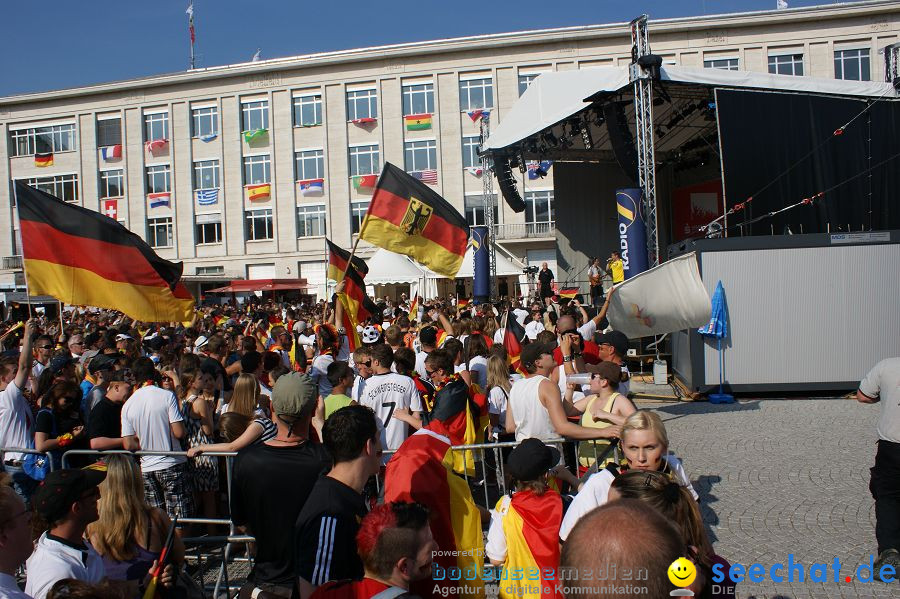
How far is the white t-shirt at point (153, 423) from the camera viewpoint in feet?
17.5

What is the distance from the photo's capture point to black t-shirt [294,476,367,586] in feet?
8.65

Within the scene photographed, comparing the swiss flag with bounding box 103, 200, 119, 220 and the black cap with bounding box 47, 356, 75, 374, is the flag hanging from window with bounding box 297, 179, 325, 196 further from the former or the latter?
the black cap with bounding box 47, 356, 75, 374

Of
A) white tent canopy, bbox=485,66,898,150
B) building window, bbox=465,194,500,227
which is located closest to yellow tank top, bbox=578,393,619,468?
white tent canopy, bbox=485,66,898,150

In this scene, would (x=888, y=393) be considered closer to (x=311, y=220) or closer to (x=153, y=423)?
(x=153, y=423)

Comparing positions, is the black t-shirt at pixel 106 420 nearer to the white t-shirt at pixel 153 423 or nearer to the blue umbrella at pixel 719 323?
the white t-shirt at pixel 153 423

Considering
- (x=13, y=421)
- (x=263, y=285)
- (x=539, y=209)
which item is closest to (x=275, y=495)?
(x=13, y=421)

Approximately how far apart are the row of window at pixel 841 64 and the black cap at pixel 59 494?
42.5m

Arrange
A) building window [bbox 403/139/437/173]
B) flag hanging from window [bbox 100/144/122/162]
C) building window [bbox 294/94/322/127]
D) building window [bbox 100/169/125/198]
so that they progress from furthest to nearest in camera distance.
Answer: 1. building window [bbox 100/169/125/198]
2. flag hanging from window [bbox 100/144/122/162]
3. building window [bbox 294/94/322/127]
4. building window [bbox 403/139/437/173]

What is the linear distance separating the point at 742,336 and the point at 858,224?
833 cm

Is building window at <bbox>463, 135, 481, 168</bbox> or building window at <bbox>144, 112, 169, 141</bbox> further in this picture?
building window at <bbox>144, 112, 169, 141</bbox>

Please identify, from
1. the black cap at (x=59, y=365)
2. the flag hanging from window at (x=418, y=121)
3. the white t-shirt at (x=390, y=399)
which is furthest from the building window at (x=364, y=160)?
the white t-shirt at (x=390, y=399)

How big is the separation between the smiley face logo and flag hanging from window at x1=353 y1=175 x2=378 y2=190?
42925mm

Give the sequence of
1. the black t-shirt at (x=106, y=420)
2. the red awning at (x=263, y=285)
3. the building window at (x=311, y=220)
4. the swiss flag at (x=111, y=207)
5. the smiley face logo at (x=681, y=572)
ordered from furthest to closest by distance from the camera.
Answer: the swiss flag at (x=111, y=207) → the building window at (x=311, y=220) → the red awning at (x=263, y=285) → the black t-shirt at (x=106, y=420) → the smiley face logo at (x=681, y=572)

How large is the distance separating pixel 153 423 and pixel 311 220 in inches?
1590
